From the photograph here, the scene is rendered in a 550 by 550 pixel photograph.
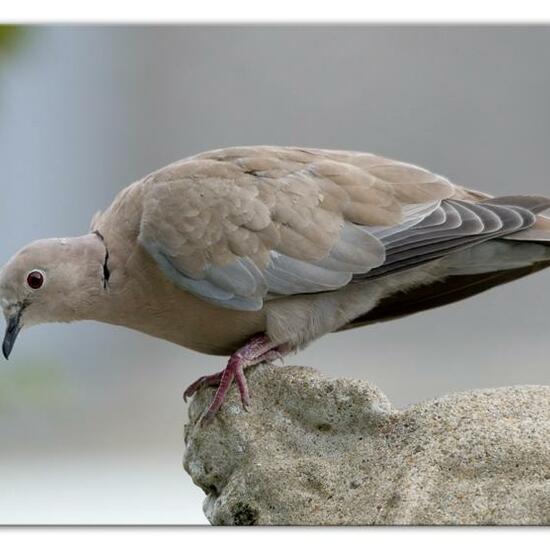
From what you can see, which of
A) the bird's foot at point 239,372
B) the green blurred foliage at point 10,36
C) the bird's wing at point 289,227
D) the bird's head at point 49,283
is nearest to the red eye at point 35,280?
the bird's head at point 49,283

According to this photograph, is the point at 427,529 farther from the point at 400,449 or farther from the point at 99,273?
the point at 99,273

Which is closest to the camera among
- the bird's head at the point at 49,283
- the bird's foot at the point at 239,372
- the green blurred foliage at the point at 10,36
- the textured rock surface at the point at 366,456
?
the textured rock surface at the point at 366,456

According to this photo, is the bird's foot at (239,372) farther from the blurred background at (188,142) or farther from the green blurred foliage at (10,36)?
the green blurred foliage at (10,36)

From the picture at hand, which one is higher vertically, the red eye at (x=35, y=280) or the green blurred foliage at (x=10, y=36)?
the green blurred foliage at (x=10, y=36)

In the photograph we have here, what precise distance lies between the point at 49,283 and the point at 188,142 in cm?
165

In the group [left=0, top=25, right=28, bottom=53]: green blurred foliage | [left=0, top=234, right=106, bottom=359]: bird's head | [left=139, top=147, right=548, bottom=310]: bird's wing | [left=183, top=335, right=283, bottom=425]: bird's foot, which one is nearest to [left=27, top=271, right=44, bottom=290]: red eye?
[left=0, top=234, right=106, bottom=359]: bird's head

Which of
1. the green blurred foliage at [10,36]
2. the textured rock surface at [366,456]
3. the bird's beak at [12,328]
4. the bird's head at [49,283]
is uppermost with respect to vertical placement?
the green blurred foliage at [10,36]

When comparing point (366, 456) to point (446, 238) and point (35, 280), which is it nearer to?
point (446, 238)

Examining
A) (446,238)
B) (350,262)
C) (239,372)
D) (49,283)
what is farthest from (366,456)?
(49,283)

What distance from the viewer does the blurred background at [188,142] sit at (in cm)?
490

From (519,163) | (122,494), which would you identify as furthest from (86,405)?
(519,163)

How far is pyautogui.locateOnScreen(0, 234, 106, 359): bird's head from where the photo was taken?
4188mm

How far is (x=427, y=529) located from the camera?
371 cm

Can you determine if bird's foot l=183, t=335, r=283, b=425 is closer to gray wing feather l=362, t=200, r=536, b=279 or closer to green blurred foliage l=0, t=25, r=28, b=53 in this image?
gray wing feather l=362, t=200, r=536, b=279
